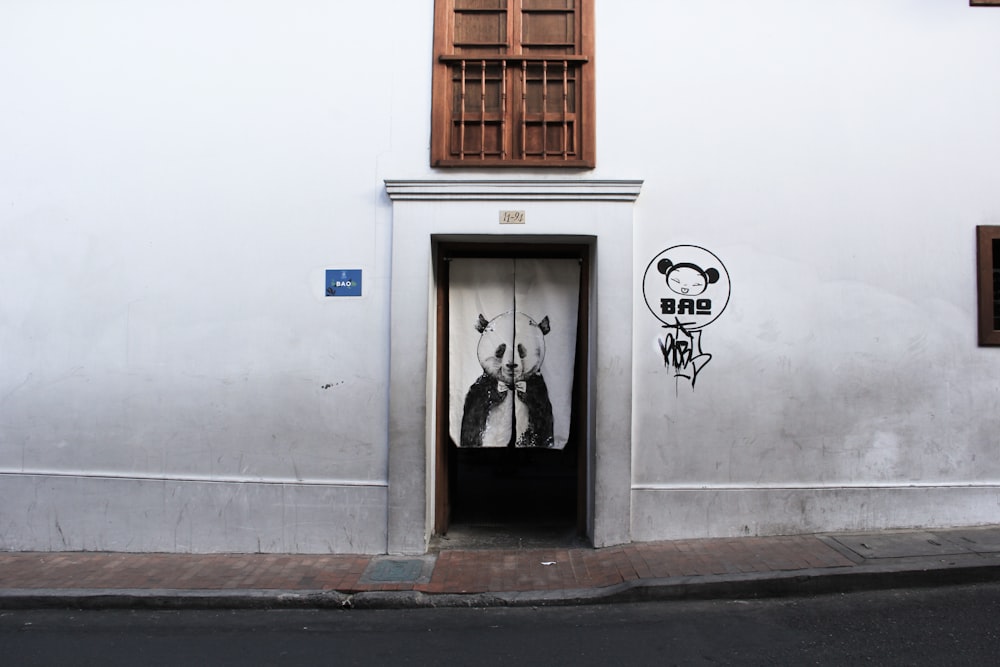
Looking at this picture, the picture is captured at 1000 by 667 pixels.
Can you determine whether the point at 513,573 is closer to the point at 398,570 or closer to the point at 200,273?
the point at 398,570

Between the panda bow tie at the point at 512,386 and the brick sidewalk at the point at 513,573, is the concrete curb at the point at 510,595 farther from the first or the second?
the panda bow tie at the point at 512,386

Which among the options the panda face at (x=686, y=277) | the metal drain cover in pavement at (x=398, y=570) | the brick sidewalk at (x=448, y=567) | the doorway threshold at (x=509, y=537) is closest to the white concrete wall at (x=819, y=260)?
the panda face at (x=686, y=277)

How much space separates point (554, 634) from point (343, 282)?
344cm

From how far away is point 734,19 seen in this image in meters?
6.40

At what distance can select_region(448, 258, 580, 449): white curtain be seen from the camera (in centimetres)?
674

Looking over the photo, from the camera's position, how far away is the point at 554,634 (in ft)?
15.8

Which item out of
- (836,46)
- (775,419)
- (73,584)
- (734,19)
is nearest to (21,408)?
(73,584)

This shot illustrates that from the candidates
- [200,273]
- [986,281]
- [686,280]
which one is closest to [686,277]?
[686,280]

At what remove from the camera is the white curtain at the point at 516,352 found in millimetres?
6742

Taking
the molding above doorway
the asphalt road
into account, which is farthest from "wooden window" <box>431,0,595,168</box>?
the asphalt road

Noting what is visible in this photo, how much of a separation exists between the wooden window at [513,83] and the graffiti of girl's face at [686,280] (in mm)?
1243

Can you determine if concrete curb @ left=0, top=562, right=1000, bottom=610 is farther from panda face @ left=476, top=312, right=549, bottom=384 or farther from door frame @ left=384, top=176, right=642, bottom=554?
panda face @ left=476, top=312, right=549, bottom=384

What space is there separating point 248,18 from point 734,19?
4.43 meters

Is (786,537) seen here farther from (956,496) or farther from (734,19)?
(734,19)
